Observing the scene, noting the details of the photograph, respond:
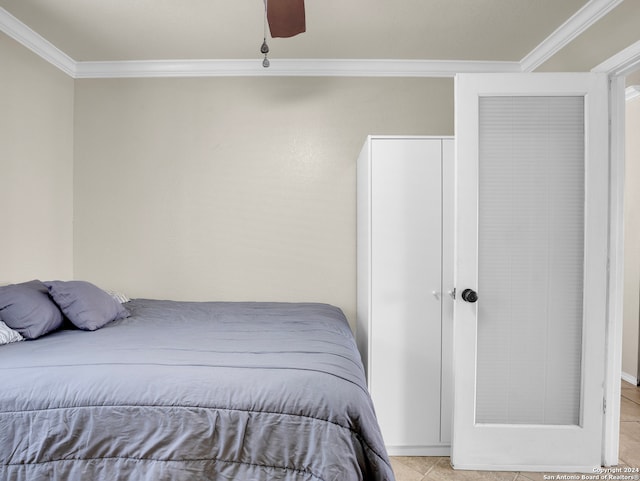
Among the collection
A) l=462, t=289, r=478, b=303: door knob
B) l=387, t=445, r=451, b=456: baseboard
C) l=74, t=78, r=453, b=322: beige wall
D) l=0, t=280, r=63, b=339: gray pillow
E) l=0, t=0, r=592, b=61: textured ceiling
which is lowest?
l=387, t=445, r=451, b=456: baseboard

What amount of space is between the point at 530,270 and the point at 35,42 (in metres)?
Result: 3.44

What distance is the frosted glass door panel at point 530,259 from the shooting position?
2.12 meters

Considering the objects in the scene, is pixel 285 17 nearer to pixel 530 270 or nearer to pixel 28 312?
pixel 530 270

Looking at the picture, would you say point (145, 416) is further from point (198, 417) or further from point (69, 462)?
point (69, 462)

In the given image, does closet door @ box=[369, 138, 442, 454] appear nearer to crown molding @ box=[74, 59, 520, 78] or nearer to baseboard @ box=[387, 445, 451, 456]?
baseboard @ box=[387, 445, 451, 456]

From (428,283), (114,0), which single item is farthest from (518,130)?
(114,0)

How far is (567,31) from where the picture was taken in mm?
2457

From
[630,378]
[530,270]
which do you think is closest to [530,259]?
[530,270]

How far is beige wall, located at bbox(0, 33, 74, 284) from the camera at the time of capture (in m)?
2.51

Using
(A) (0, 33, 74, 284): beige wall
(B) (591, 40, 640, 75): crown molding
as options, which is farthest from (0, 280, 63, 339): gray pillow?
(B) (591, 40, 640, 75): crown molding

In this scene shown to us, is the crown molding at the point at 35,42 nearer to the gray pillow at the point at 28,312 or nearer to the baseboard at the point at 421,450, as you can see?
the gray pillow at the point at 28,312

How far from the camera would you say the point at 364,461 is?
4.33ft

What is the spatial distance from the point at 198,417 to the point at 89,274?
2288 mm

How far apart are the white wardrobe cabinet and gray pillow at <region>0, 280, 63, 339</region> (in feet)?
5.65
